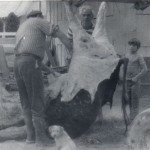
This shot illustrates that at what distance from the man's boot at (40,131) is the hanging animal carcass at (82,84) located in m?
0.16

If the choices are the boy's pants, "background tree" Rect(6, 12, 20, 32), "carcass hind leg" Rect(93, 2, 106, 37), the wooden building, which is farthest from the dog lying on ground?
"background tree" Rect(6, 12, 20, 32)

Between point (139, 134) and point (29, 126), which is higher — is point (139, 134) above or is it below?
above

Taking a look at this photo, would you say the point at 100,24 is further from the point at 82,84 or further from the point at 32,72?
the point at 32,72

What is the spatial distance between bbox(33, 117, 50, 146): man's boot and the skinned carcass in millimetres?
414

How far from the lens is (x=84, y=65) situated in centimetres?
673

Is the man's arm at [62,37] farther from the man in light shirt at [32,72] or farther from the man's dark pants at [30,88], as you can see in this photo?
the man's dark pants at [30,88]

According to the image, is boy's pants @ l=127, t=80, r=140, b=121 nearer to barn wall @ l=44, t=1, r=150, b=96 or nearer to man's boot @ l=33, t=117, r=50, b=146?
man's boot @ l=33, t=117, r=50, b=146

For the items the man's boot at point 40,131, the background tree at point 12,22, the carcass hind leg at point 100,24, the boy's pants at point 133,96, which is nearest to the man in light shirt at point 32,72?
the man's boot at point 40,131

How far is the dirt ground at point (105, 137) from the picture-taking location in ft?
22.6

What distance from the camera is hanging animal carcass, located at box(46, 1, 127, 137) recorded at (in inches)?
263

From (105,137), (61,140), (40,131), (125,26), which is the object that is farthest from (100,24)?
(125,26)

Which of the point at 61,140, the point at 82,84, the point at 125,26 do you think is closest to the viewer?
the point at 61,140

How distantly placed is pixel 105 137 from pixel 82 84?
130cm

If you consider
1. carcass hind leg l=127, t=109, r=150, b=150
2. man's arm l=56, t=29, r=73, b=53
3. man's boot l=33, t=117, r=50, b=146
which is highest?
man's arm l=56, t=29, r=73, b=53
